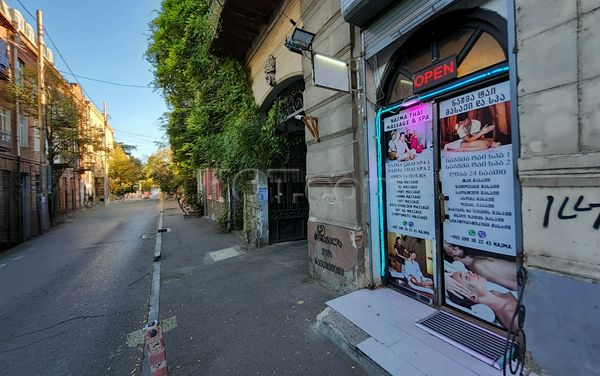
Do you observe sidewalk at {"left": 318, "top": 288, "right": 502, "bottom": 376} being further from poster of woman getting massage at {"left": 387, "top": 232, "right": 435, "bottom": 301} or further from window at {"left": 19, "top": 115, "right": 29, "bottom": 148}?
window at {"left": 19, "top": 115, "right": 29, "bottom": 148}

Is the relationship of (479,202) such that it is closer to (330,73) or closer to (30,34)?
(330,73)

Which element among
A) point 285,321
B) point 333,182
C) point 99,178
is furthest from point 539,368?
point 99,178

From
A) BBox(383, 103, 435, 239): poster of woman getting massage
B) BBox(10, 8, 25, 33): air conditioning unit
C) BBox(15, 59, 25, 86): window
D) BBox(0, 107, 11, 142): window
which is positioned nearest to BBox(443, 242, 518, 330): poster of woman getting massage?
BBox(383, 103, 435, 239): poster of woman getting massage

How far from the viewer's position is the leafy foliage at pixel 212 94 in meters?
7.46

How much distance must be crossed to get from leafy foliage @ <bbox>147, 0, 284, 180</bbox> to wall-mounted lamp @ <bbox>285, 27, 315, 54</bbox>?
260 cm

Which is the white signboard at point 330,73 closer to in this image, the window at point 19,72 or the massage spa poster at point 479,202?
the massage spa poster at point 479,202

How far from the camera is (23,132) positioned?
47.4ft

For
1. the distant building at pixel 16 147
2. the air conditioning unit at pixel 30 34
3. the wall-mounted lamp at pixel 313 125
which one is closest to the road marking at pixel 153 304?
the wall-mounted lamp at pixel 313 125

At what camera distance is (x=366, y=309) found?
3492mm

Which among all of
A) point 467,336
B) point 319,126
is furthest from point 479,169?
point 319,126

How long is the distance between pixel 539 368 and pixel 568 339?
0.36m

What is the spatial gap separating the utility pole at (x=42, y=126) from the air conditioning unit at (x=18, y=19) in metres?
0.61

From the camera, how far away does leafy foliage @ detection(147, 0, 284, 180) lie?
7.46m

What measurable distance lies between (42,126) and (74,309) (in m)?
14.2
